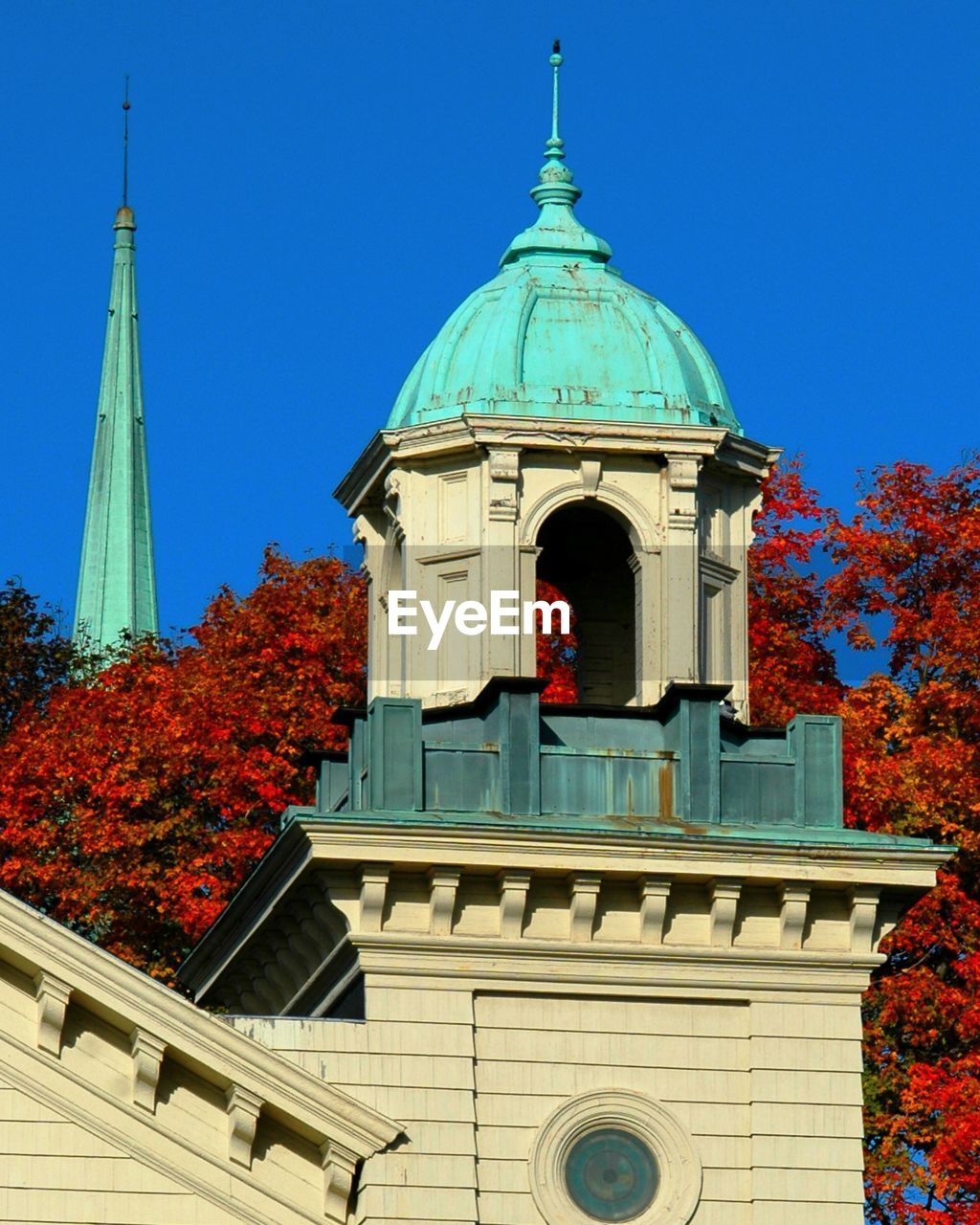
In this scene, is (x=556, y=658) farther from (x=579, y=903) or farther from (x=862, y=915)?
(x=579, y=903)

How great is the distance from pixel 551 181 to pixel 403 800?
7.38 m

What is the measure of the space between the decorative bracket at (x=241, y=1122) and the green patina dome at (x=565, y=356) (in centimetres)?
646

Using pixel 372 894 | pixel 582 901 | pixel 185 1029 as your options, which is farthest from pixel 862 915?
pixel 185 1029

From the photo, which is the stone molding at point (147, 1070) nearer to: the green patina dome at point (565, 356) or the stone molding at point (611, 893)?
the stone molding at point (611, 893)

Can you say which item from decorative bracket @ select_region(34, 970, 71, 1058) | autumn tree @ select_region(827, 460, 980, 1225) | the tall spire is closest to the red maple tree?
autumn tree @ select_region(827, 460, 980, 1225)

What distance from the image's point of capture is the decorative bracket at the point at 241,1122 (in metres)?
25.8

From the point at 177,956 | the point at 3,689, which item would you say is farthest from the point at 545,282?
the point at 3,689

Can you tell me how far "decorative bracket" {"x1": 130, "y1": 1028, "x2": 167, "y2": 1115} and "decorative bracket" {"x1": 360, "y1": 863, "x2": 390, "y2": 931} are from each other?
1.89 meters

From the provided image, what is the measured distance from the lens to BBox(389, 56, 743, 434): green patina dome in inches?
1133

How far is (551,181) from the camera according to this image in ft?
103

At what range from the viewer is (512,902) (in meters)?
26.3

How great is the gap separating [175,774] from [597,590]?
62.0 feet

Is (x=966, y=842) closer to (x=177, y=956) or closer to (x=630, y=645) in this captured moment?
(x=177, y=956)

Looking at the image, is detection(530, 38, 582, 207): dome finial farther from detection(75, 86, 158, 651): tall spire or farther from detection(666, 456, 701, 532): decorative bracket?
detection(75, 86, 158, 651): tall spire
